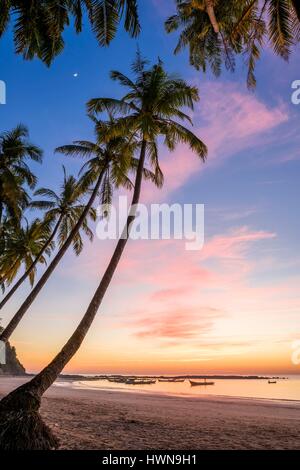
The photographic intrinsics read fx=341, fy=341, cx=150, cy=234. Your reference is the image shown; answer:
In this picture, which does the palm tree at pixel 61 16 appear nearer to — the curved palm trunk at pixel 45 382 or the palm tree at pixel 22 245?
the curved palm trunk at pixel 45 382

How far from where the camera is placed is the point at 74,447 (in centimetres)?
715

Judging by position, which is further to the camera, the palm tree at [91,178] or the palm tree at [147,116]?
the palm tree at [91,178]

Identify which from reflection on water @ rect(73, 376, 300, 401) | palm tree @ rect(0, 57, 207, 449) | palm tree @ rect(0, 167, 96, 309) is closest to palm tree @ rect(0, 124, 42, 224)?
palm tree @ rect(0, 167, 96, 309)

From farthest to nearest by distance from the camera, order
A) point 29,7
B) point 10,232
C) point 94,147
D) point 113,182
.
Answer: point 10,232, point 94,147, point 113,182, point 29,7

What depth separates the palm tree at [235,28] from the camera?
780cm

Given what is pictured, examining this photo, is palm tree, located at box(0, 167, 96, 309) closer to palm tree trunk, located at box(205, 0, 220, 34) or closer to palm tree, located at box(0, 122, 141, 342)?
palm tree, located at box(0, 122, 141, 342)

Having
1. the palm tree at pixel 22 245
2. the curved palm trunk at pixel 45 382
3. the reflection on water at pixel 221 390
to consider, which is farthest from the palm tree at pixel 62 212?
the reflection on water at pixel 221 390

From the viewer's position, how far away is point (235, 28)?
8.35 meters

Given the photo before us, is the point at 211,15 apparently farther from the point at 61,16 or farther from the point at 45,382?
the point at 45,382

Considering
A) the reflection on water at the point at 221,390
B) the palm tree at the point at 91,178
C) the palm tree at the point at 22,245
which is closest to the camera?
the palm tree at the point at 91,178

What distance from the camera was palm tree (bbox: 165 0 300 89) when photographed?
7.80 m
